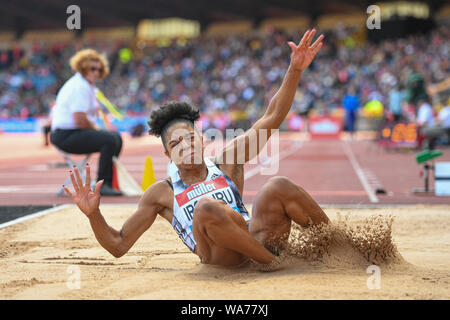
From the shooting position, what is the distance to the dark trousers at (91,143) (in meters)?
9.28

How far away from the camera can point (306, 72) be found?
38.6 m

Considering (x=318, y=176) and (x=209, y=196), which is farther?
(x=318, y=176)

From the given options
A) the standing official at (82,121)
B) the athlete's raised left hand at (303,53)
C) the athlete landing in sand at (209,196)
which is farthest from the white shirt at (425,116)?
the athlete landing in sand at (209,196)

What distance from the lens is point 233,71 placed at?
41938 mm

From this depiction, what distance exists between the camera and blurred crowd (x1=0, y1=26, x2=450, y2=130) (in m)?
34.6

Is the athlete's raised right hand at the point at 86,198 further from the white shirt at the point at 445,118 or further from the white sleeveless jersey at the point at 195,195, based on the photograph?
the white shirt at the point at 445,118

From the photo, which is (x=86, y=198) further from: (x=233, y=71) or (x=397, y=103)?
(x=233, y=71)

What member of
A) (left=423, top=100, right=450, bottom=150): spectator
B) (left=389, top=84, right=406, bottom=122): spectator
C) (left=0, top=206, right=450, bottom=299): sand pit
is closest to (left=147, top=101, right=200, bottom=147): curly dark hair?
(left=0, top=206, right=450, bottom=299): sand pit

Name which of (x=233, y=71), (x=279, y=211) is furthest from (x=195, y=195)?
(x=233, y=71)

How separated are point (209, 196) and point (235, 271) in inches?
22.0

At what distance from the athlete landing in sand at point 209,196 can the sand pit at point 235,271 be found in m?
0.17

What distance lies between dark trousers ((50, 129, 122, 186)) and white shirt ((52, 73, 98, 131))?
13 cm
